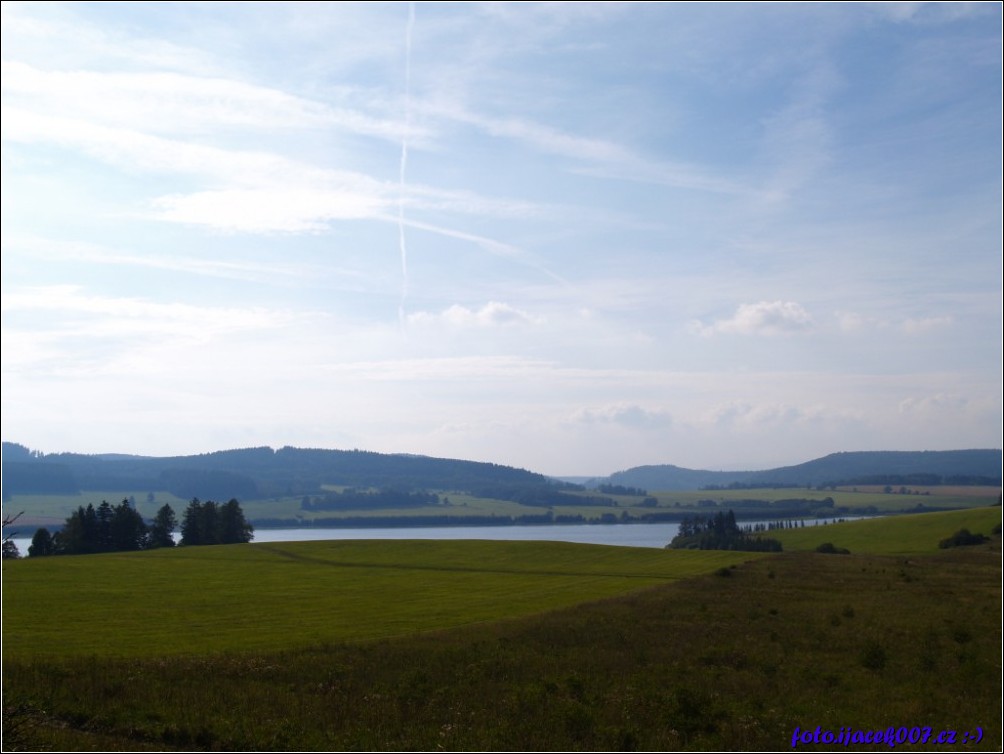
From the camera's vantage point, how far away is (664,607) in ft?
126

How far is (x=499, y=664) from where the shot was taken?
973 inches

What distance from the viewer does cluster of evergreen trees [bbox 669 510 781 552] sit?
113 m

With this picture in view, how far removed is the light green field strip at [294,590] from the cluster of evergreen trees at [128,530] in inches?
657

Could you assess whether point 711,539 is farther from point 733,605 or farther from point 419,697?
point 419,697

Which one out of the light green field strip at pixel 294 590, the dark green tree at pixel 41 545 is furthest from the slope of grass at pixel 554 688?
the dark green tree at pixel 41 545

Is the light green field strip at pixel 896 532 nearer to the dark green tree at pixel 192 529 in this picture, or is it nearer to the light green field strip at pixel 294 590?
the light green field strip at pixel 294 590

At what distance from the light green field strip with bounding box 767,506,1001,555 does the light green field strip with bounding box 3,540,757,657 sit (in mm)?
29400

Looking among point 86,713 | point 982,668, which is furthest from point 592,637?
point 86,713

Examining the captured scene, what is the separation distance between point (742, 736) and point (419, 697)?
7892mm

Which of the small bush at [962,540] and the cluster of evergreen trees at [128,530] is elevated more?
the cluster of evergreen trees at [128,530]

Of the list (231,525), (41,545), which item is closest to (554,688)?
(41,545)

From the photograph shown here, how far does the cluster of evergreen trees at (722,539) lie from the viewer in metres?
113

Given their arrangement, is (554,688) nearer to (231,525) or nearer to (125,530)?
(125,530)

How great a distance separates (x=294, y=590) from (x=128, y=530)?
61834 mm
